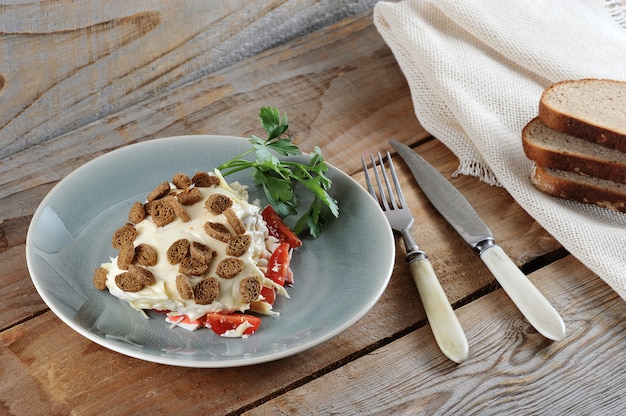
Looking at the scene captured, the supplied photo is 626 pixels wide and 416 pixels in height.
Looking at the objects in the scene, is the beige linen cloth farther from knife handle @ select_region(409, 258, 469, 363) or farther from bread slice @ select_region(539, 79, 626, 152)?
knife handle @ select_region(409, 258, 469, 363)

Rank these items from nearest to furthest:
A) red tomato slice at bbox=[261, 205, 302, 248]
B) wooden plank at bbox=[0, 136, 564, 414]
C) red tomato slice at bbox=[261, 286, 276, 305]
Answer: wooden plank at bbox=[0, 136, 564, 414] → red tomato slice at bbox=[261, 286, 276, 305] → red tomato slice at bbox=[261, 205, 302, 248]

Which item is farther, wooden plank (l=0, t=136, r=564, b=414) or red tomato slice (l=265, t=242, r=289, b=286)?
red tomato slice (l=265, t=242, r=289, b=286)

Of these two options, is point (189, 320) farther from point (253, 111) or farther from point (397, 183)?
point (253, 111)

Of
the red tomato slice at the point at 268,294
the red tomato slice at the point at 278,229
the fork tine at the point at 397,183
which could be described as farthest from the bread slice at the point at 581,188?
the red tomato slice at the point at 268,294

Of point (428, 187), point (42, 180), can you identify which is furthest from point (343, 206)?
point (42, 180)

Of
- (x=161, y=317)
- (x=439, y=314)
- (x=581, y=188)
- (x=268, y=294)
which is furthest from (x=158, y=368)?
(x=581, y=188)

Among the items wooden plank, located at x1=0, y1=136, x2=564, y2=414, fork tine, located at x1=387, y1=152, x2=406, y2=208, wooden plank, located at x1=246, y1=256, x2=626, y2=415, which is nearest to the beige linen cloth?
fork tine, located at x1=387, y1=152, x2=406, y2=208

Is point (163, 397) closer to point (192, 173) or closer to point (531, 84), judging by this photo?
point (192, 173)
